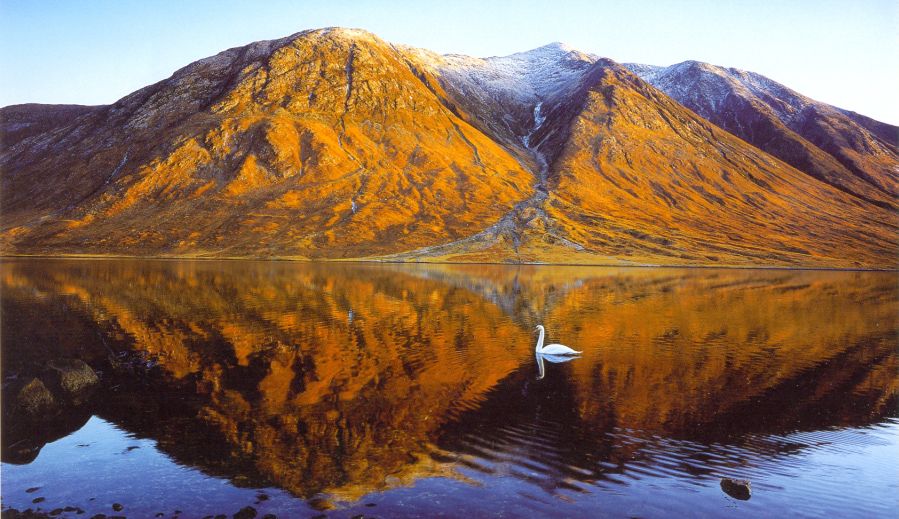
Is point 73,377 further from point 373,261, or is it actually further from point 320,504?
point 373,261

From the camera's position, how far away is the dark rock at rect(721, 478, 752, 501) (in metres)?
Answer: 14.4

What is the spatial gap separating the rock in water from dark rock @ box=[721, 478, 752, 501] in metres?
22.0

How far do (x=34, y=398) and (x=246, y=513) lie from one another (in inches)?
486

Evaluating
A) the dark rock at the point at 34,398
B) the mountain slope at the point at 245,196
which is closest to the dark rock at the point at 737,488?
the dark rock at the point at 34,398

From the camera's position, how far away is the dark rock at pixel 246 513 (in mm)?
12734

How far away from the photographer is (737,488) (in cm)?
1454

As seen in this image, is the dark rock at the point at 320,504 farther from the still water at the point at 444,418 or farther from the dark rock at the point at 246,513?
the dark rock at the point at 246,513

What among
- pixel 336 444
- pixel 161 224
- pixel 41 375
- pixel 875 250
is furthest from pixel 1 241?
pixel 875 250

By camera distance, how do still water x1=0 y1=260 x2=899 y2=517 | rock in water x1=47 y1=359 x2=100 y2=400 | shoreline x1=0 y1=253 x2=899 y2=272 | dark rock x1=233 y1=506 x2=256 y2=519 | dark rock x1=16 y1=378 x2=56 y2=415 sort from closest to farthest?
dark rock x1=233 y1=506 x2=256 y2=519
still water x1=0 y1=260 x2=899 y2=517
dark rock x1=16 y1=378 x2=56 y2=415
rock in water x1=47 y1=359 x2=100 y2=400
shoreline x1=0 y1=253 x2=899 y2=272

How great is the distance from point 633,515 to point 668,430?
266 inches

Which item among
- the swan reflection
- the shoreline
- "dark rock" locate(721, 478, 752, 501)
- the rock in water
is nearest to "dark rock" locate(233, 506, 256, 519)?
"dark rock" locate(721, 478, 752, 501)

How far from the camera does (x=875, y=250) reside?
547ft

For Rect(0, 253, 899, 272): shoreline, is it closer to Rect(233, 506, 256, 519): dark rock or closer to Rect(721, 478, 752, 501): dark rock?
Rect(721, 478, 752, 501): dark rock

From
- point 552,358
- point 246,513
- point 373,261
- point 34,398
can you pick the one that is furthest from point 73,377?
point 373,261
